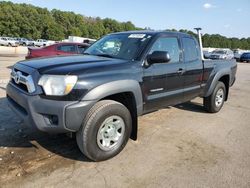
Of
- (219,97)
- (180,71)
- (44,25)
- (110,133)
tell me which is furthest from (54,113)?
(44,25)

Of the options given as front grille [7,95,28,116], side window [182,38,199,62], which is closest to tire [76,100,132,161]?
front grille [7,95,28,116]

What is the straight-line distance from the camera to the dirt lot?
3.73 meters

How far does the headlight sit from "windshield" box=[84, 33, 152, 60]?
4.26 feet

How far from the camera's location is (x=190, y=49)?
599 cm

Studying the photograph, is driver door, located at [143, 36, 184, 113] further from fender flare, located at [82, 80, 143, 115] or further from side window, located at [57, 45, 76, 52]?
side window, located at [57, 45, 76, 52]

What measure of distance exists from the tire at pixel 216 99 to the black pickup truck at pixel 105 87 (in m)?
1.24

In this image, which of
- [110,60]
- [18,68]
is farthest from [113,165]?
[18,68]

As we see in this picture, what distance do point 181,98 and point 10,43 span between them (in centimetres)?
4929

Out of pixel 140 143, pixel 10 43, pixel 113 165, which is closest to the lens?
pixel 113 165

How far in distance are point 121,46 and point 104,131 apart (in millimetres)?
1625

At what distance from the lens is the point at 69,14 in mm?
91688

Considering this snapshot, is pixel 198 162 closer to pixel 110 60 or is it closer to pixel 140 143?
pixel 140 143

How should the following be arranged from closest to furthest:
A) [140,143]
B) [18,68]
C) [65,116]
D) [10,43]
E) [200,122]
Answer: [65,116]
[18,68]
[140,143]
[200,122]
[10,43]

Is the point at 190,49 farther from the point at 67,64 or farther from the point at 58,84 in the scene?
the point at 58,84
